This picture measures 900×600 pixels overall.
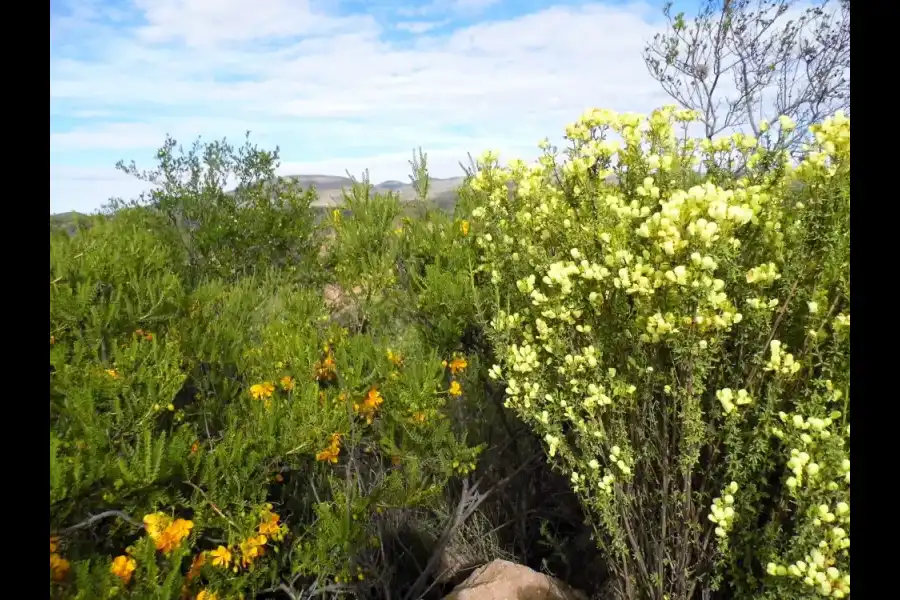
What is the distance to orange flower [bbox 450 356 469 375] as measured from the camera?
489 centimetres

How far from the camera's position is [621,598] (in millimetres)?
3684

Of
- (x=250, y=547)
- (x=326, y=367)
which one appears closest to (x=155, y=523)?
(x=250, y=547)

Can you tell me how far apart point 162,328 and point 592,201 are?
266 centimetres

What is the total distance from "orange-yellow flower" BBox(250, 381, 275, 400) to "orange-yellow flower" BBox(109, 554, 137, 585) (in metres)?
1.43

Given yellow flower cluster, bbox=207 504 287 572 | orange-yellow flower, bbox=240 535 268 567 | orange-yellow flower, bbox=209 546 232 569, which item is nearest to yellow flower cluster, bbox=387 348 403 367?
yellow flower cluster, bbox=207 504 287 572

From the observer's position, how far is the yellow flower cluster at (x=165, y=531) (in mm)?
2572

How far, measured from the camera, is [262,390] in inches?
153

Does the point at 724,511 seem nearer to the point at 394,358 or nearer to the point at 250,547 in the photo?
the point at 250,547

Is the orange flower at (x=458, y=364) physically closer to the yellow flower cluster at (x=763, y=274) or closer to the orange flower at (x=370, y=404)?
the orange flower at (x=370, y=404)

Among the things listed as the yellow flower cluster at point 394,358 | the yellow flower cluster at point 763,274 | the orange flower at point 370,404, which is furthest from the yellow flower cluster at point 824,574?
the yellow flower cluster at point 394,358

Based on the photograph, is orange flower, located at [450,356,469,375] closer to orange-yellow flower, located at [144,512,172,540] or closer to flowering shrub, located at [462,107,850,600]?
flowering shrub, located at [462,107,850,600]

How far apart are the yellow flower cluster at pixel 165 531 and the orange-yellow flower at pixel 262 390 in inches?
48.3
